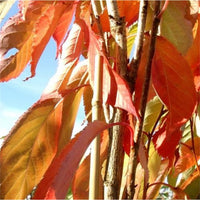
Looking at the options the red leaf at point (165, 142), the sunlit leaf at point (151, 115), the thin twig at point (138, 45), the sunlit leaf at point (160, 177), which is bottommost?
the sunlit leaf at point (160, 177)

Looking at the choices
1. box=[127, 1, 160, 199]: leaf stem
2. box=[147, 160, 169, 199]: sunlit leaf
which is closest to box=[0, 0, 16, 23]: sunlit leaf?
box=[127, 1, 160, 199]: leaf stem

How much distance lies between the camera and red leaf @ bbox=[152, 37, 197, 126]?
0.48 m

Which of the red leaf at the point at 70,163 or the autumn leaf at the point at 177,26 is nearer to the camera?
the red leaf at the point at 70,163

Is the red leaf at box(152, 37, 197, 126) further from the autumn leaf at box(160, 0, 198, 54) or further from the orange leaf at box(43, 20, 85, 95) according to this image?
the orange leaf at box(43, 20, 85, 95)

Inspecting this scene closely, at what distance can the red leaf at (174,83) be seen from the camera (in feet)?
1.59

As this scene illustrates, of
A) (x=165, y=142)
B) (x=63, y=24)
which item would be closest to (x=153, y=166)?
(x=165, y=142)

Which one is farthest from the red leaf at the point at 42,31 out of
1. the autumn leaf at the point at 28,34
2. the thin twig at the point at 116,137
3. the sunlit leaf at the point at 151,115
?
the sunlit leaf at the point at 151,115

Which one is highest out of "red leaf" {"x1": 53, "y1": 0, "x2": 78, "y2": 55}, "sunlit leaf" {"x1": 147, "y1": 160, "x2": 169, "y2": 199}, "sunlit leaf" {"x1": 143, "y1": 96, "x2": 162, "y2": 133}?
"red leaf" {"x1": 53, "y1": 0, "x2": 78, "y2": 55}

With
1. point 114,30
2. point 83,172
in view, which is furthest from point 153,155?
point 114,30

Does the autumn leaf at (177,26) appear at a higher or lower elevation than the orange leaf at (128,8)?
lower

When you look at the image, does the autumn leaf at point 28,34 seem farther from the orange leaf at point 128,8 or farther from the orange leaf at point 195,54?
the orange leaf at point 195,54

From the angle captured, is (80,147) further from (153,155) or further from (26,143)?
(153,155)

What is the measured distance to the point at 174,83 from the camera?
0.49 m

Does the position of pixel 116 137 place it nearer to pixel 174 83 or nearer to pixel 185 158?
pixel 174 83
